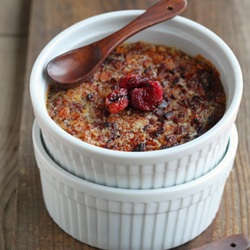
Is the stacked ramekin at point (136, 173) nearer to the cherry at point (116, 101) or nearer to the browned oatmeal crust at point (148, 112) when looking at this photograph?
the browned oatmeal crust at point (148, 112)

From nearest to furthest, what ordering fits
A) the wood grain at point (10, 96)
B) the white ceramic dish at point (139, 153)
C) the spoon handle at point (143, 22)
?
1. the white ceramic dish at point (139, 153)
2. the spoon handle at point (143, 22)
3. the wood grain at point (10, 96)

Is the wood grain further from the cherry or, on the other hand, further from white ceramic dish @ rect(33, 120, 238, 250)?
the cherry

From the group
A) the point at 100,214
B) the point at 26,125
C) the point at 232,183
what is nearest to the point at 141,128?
the point at 100,214

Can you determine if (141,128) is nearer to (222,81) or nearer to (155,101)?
(155,101)

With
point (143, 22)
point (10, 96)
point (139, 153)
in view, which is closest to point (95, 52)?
point (143, 22)

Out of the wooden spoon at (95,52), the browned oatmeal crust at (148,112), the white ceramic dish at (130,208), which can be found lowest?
the white ceramic dish at (130,208)

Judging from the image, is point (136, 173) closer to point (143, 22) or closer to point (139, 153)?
point (139, 153)

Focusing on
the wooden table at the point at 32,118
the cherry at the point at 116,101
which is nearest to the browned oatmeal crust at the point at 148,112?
the cherry at the point at 116,101
